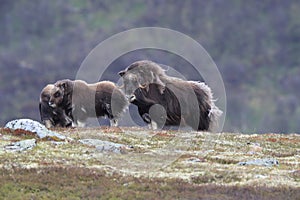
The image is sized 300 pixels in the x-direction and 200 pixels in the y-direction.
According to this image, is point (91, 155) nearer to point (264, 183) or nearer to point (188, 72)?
point (264, 183)

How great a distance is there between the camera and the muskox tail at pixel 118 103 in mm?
30703

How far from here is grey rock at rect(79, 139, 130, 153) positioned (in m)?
23.1

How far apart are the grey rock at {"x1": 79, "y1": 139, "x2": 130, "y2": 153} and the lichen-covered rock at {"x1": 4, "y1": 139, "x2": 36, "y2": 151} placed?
1.59 m

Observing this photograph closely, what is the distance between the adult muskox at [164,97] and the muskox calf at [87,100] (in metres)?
2.73

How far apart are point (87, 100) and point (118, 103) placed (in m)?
1.46

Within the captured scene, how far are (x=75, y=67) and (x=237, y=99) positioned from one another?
35.3 meters

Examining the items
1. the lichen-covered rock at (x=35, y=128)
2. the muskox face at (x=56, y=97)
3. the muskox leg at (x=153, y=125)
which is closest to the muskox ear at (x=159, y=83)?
the muskox leg at (x=153, y=125)

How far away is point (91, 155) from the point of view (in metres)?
22.5

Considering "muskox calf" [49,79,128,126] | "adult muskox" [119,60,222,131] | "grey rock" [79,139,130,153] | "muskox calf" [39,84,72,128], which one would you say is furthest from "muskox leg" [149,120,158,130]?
"grey rock" [79,139,130,153]

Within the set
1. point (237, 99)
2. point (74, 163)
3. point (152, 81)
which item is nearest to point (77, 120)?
point (152, 81)

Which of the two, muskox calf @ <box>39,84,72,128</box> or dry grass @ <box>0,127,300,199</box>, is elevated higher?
muskox calf @ <box>39,84,72,128</box>

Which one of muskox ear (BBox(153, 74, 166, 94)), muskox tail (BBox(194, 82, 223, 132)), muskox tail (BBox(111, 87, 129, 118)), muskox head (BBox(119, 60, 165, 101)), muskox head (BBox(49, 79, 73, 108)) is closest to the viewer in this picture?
muskox head (BBox(119, 60, 165, 101))

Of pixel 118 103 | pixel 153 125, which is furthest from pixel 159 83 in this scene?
pixel 118 103

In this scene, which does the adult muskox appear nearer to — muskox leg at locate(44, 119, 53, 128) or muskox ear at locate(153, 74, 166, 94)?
muskox ear at locate(153, 74, 166, 94)
